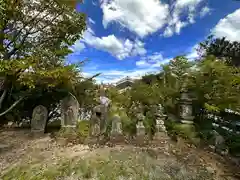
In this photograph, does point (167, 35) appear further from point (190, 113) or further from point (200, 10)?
point (190, 113)

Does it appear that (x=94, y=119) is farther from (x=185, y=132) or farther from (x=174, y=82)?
(x=174, y=82)

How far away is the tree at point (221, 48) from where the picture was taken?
1306cm

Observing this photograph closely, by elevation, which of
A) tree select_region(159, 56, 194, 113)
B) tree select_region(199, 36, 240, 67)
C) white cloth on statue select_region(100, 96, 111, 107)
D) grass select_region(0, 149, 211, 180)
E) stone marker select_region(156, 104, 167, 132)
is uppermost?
tree select_region(199, 36, 240, 67)

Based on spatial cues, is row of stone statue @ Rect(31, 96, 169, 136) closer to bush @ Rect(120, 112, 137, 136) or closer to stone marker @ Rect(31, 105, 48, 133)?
stone marker @ Rect(31, 105, 48, 133)

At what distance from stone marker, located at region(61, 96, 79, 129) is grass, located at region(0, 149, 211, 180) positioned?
2165 mm

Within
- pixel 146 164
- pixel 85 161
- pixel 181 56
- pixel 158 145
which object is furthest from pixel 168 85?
pixel 85 161

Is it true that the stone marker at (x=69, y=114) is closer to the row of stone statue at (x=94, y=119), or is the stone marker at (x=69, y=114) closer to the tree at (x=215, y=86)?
the row of stone statue at (x=94, y=119)

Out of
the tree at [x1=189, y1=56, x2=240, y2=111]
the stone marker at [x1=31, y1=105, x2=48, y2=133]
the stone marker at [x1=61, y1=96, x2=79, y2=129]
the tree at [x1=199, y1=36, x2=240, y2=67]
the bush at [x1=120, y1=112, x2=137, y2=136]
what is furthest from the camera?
the tree at [x1=199, y1=36, x2=240, y2=67]

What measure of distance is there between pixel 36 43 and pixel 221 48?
1169cm

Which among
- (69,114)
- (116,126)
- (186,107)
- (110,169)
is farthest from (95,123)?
(186,107)

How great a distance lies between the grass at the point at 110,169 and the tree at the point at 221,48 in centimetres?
1057

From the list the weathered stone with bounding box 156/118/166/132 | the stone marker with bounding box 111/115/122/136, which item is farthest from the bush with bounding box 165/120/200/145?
the stone marker with bounding box 111/115/122/136

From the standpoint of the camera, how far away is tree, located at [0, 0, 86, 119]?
5.60m

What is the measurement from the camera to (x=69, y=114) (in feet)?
21.0
